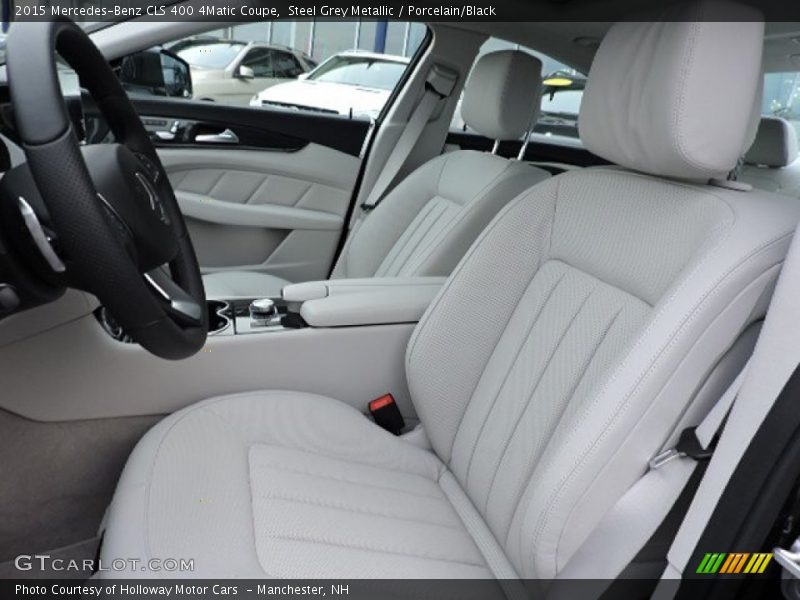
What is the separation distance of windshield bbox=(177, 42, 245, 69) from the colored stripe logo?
2035 millimetres

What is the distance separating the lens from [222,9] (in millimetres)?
1639

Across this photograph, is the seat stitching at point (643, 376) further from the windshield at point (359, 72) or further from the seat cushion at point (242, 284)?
the windshield at point (359, 72)

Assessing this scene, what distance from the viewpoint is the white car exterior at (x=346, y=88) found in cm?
286

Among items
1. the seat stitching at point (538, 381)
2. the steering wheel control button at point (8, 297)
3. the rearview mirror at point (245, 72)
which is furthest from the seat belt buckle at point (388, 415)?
the rearview mirror at point (245, 72)

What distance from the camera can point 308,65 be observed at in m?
3.85

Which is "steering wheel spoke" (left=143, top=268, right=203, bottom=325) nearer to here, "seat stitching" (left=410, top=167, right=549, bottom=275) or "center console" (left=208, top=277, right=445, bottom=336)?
"center console" (left=208, top=277, right=445, bottom=336)

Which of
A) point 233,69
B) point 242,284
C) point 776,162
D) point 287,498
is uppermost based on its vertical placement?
point 776,162

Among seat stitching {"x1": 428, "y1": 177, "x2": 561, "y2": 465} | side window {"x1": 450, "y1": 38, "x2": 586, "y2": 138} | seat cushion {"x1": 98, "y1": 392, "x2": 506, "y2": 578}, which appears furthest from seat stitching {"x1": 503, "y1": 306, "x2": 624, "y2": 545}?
side window {"x1": 450, "y1": 38, "x2": 586, "y2": 138}

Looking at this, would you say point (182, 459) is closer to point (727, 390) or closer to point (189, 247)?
point (189, 247)

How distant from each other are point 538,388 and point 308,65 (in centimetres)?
310

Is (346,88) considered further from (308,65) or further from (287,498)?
(287,498)

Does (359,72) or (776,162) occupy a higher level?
(776,162)

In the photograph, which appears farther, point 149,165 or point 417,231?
point 417,231

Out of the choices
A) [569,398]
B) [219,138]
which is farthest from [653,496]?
[219,138]
